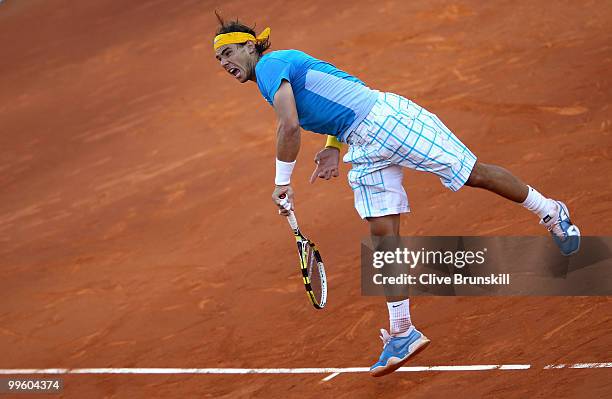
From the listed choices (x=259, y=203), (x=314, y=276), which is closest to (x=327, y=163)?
(x=314, y=276)

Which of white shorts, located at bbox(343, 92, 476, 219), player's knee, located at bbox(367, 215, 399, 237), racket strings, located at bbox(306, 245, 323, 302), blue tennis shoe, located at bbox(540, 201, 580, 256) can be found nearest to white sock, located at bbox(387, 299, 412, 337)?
player's knee, located at bbox(367, 215, 399, 237)

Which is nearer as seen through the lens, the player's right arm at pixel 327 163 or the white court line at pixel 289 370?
the white court line at pixel 289 370

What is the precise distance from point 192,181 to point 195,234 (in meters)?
1.10

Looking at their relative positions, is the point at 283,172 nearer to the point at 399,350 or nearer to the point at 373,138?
the point at 373,138

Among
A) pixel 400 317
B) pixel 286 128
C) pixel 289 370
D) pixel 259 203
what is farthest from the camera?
pixel 259 203

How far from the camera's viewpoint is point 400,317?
5086 mm

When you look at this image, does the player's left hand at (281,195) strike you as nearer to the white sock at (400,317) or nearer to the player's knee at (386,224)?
the player's knee at (386,224)

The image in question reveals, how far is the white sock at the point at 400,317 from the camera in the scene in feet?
16.7

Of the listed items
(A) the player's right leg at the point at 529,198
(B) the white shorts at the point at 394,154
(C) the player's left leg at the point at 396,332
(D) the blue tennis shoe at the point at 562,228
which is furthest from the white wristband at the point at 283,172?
(D) the blue tennis shoe at the point at 562,228

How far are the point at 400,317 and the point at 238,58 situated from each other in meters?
1.72

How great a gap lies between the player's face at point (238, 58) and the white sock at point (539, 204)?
1.81 metres

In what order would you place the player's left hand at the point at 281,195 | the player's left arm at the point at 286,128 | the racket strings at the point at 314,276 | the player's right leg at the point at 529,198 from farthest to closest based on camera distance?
the racket strings at the point at 314,276
the player's right leg at the point at 529,198
the player's left hand at the point at 281,195
the player's left arm at the point at 286,128

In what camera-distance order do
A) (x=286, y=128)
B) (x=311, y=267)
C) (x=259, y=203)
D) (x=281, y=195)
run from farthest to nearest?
1. (x=259, y=203)
2. (x=311, y=267)
3. (x=281, y=195)
4. (x=286, y=128)

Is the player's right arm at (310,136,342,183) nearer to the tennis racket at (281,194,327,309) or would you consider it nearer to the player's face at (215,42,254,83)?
the tennis racket at (281,194,327,309)
